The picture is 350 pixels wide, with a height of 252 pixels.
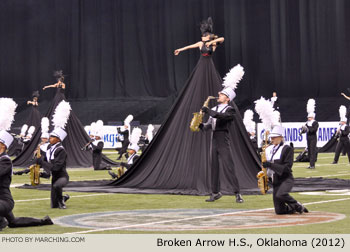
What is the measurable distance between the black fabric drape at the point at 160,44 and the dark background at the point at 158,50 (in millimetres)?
58

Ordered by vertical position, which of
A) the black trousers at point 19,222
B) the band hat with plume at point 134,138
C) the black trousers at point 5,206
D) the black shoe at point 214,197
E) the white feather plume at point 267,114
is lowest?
the black shoe at point 214,197

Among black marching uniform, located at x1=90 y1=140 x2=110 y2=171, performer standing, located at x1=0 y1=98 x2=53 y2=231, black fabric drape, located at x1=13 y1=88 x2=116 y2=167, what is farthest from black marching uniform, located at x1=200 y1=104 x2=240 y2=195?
black fabric drape, located at x1=13 y1=88 x2=116 y2=167

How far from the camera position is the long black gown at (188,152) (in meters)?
16.5

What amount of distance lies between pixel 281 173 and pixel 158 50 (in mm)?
38606

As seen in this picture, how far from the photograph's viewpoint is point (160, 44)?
163 feet

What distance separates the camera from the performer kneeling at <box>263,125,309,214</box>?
11.6 metres

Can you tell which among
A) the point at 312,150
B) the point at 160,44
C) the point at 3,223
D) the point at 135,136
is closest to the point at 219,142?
the point at 135,136

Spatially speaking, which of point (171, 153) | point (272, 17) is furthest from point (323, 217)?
point (272, 17)

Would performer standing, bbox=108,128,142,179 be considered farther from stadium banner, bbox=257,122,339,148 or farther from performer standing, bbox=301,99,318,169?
stadium banner, bbox=257,122,339,148

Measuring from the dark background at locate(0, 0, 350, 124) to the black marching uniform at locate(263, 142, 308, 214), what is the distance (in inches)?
1094

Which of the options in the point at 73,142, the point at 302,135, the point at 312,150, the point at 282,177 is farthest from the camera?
the point at 302,135

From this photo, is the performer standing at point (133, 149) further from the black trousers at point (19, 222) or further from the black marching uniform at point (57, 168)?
the black trousers at point (19, 222)

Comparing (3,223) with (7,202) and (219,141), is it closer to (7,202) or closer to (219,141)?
(7,202)

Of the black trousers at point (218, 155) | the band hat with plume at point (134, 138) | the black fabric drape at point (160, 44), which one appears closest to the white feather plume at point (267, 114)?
the black trousers at point (218, 155)
